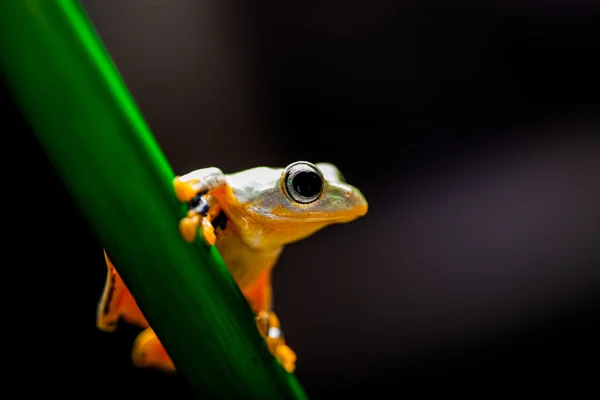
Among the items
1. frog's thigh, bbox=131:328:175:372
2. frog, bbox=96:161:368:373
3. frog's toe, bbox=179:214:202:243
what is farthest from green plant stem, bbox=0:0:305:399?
frog's thigh, bbox=131:328:175:372

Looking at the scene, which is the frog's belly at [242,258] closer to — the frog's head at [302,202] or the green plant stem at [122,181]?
the frog's head at [302,202]

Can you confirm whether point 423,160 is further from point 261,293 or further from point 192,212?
point 192,212

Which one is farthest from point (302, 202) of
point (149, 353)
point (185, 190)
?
point (149, 353)

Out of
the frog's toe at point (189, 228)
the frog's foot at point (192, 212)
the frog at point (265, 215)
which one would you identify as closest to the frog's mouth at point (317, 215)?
the frog at point (265, 215)

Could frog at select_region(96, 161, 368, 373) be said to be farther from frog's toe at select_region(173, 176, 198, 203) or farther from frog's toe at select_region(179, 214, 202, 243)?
frog's toe at select_region(179, 214, 202, 243)

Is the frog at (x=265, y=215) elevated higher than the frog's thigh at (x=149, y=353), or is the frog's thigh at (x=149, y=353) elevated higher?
the frog at (x=265, y=215)

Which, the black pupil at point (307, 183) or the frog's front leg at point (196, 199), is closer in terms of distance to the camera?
the frog's front leg at point (196, 199)

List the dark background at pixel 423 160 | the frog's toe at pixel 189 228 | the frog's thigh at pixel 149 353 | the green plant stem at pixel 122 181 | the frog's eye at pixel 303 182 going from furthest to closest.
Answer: the dark background at pixel 423 160 < the frog's thigh at pixel 149 353 < the frog's eye at pixel 303 182 < the frog's toe at pixel 189 228 < the green plant stem at pixel 122 181
